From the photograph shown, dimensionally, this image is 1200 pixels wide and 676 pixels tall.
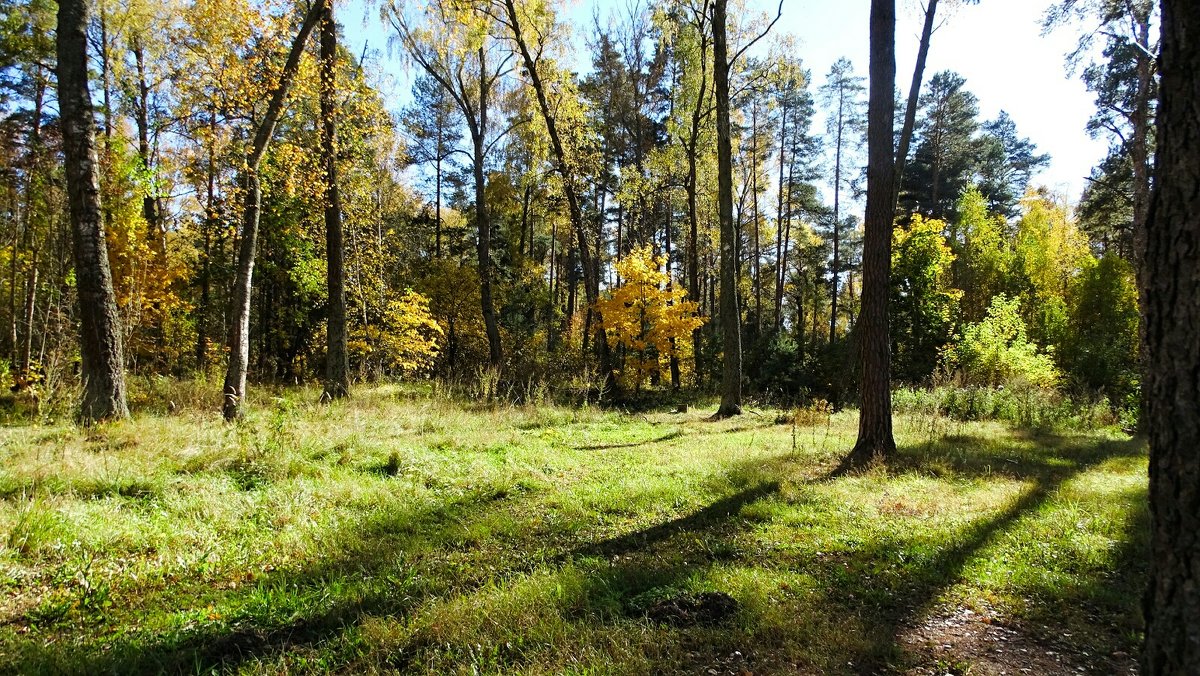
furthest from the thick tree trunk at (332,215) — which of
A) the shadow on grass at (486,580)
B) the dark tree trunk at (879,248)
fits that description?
the dark tree trunk at (879,248)

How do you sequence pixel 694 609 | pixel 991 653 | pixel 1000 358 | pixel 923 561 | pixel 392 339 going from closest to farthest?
pixel 991 653, pixel 694 609, pixel 923 561, pixel 1000 358, pixel 392 339

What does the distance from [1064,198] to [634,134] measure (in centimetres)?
3376

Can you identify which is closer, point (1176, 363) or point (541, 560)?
point (1176, 363)

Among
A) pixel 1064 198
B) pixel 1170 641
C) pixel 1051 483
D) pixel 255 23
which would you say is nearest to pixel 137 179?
pixel 255 23

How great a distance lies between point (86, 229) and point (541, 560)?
6904mm

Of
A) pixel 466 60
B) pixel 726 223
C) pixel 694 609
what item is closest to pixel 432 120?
pixel 466 60

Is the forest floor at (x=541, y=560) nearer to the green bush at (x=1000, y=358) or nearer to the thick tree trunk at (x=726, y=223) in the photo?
the thick tree trunk at (x=726, y=223)

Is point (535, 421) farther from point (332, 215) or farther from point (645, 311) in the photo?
point (645, 311)

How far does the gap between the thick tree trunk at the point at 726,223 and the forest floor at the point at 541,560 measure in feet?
16.8

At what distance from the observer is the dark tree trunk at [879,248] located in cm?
657

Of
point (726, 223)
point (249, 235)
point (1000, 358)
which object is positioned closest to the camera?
point (249, 235)

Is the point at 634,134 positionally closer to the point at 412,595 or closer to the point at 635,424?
the point at 635,424

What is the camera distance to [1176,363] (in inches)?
60.9

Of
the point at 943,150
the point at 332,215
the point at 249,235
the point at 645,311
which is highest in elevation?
the point at 943,150
